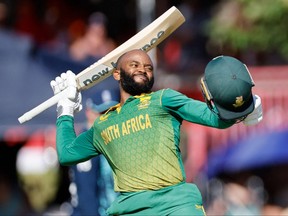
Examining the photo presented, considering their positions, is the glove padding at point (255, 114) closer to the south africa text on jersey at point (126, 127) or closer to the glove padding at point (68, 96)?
the south africa text on jersey at point (126, 127)

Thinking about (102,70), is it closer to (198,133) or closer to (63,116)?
(63,116)

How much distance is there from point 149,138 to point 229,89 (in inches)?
25.0

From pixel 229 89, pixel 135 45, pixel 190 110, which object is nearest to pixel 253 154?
pixel 135 45

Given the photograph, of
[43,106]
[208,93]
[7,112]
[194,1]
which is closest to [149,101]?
[208,93]

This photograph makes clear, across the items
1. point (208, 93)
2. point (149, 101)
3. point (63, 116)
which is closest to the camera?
point (208, 93)

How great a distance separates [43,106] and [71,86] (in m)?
0.32

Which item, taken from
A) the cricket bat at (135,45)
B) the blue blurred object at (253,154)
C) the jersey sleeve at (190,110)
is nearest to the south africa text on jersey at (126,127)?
the jersey sleeve at (190,110)

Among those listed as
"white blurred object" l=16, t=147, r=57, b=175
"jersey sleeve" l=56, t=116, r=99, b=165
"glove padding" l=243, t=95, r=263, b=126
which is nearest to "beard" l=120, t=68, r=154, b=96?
"jersey sleeve" l=56, t=116, r=99, b=165

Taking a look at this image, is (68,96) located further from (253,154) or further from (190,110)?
(253,154)

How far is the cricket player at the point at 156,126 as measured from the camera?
18.4 ft

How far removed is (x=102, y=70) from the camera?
6.83 m

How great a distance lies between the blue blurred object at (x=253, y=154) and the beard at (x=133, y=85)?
488 cm

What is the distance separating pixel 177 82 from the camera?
11.6m

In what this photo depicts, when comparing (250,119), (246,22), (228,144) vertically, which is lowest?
(250,119)
